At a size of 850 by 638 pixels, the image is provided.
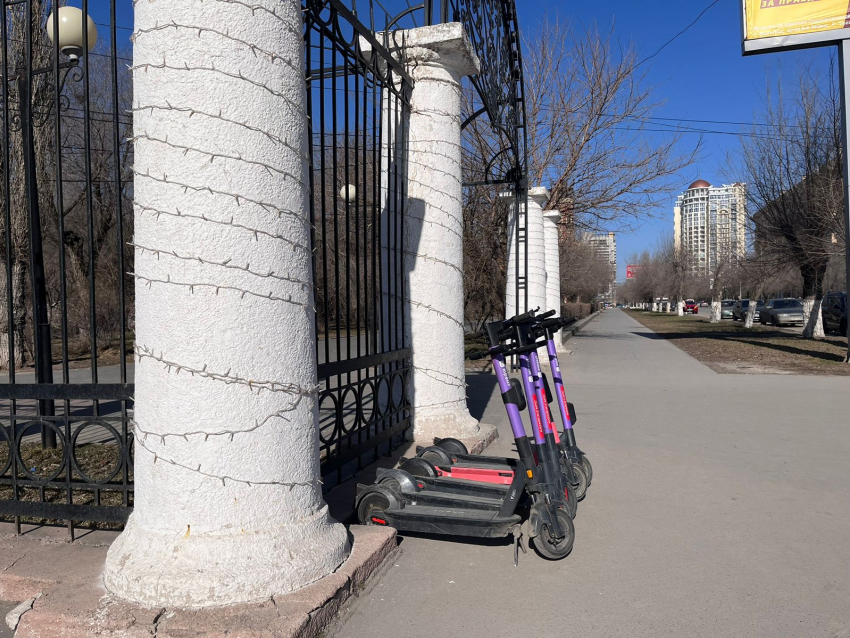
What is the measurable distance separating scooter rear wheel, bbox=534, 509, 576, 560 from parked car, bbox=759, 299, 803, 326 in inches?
1389

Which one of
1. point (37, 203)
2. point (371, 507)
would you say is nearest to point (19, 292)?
point (37, 203)

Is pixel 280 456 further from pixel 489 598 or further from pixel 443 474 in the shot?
pixel 443 474

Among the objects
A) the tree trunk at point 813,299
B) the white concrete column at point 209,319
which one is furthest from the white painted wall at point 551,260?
the white concrete column at point 209,319

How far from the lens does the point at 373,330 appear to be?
5.27m

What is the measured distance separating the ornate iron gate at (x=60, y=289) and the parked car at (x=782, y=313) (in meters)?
31.2

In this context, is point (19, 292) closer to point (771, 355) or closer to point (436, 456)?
point (436, 456)

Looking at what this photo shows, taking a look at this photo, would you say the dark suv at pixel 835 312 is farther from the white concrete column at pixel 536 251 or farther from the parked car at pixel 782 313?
the white concrete column at pixel 536 251

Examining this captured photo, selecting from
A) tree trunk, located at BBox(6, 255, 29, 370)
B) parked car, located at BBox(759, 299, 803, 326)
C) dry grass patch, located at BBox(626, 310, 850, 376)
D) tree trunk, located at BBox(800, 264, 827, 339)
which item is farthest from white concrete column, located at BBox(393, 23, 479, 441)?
parked car, located at BBox(759, 299, 803, 326)

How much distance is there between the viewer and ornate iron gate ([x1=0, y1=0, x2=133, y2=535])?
354 cm

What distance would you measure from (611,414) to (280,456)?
20.5 feet

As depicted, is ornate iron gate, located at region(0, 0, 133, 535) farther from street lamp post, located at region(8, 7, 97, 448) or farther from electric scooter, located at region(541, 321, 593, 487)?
electric scooter, located at region(541, 321, 593, 487)

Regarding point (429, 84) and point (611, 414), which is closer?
point (429, 84)

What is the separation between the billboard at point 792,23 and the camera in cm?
1180

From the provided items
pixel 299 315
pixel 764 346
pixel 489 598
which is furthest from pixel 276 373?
pixel 764 346
